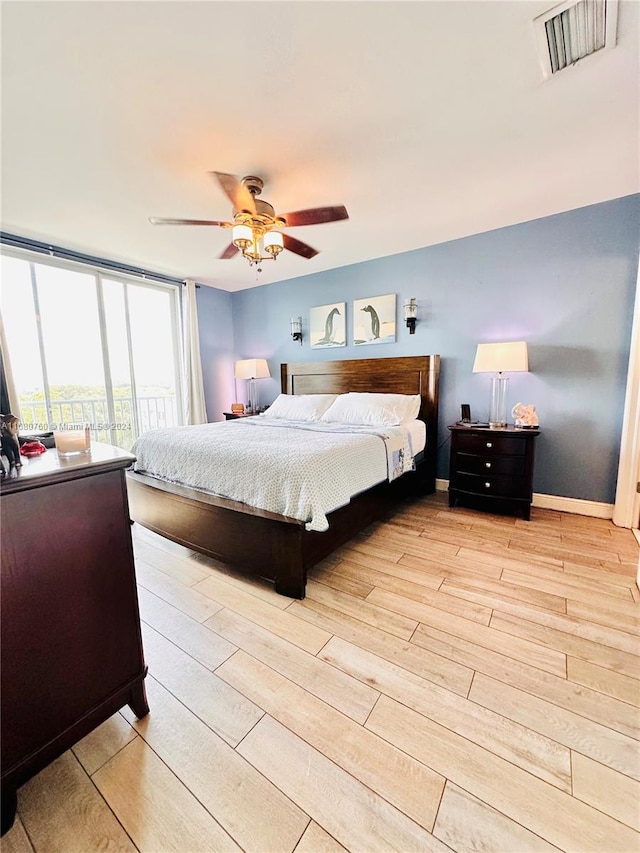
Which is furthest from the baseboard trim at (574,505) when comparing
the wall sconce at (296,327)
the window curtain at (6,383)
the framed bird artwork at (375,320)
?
the window curtain at (6,383)

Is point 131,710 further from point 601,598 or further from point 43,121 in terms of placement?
point 43,121

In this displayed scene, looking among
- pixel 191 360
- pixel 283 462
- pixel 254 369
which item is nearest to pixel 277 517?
pixel 283 462

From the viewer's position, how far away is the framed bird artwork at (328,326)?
4.27 metres

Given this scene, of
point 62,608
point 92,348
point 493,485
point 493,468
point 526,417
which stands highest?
point 92,348

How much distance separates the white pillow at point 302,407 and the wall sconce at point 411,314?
1.14 m

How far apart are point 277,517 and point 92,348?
341 cm

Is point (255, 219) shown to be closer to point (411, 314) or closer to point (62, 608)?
point (411, 314)

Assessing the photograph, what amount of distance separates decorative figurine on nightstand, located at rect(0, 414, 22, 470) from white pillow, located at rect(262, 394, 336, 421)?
9.42ft

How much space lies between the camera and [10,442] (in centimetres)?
102

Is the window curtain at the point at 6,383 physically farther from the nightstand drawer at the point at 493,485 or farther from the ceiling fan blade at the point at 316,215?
the nightstand drawer at the point at 493,485

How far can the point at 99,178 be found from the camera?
7.63ft

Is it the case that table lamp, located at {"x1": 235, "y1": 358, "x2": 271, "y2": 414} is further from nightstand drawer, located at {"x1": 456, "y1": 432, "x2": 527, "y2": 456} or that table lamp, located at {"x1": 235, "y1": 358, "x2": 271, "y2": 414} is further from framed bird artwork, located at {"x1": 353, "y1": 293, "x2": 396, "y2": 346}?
nightstand drawer, located at {"x1": 456, "y1": 432, "x2": 527, "y2": 456}

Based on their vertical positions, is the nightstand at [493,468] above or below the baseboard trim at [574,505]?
above

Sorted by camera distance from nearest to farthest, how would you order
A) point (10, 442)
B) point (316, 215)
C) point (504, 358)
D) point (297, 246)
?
point (10, 442)
point (316, 215)
point (297, 246)
point (504, 358)
